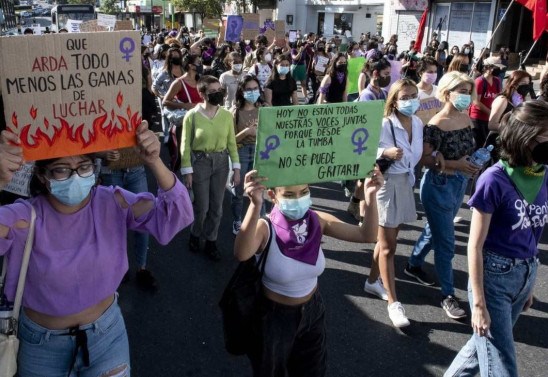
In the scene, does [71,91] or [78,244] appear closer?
[71,91]

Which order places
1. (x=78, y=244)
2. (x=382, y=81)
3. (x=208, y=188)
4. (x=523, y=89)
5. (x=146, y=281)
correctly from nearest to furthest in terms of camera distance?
(x=78, y=244), (x=146, y=281), (x=208, y=188), (x=523, y=89), (x=382, y=81)

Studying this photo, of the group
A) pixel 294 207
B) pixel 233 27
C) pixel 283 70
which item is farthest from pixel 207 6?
pixel 294 207

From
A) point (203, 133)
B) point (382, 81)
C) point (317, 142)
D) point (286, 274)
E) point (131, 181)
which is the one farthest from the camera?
point (382, 81)

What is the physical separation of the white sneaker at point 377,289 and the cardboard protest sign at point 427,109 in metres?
1.74

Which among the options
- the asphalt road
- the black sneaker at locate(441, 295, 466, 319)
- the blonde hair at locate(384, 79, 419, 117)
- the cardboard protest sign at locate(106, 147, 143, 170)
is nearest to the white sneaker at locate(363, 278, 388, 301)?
the asphalt road

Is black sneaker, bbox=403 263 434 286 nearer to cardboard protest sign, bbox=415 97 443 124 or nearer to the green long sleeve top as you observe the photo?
cardboard protest sign, bbox=415 97 443 124

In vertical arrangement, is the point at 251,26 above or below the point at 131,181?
above

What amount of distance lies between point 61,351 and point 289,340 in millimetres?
1078

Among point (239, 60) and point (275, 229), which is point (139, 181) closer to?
point (275, 229)

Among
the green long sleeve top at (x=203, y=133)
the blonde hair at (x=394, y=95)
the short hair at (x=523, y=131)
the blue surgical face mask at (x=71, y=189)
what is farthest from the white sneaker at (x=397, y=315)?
the blue surgical face mask at (x=71, y=189)

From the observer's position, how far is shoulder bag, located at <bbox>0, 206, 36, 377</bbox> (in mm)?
1986

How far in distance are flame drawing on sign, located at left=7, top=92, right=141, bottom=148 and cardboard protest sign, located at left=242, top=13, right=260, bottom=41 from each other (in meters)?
12.4

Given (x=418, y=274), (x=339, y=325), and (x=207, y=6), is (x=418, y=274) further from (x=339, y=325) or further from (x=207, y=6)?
(x=207, y=6)

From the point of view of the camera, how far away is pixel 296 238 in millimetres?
2637
